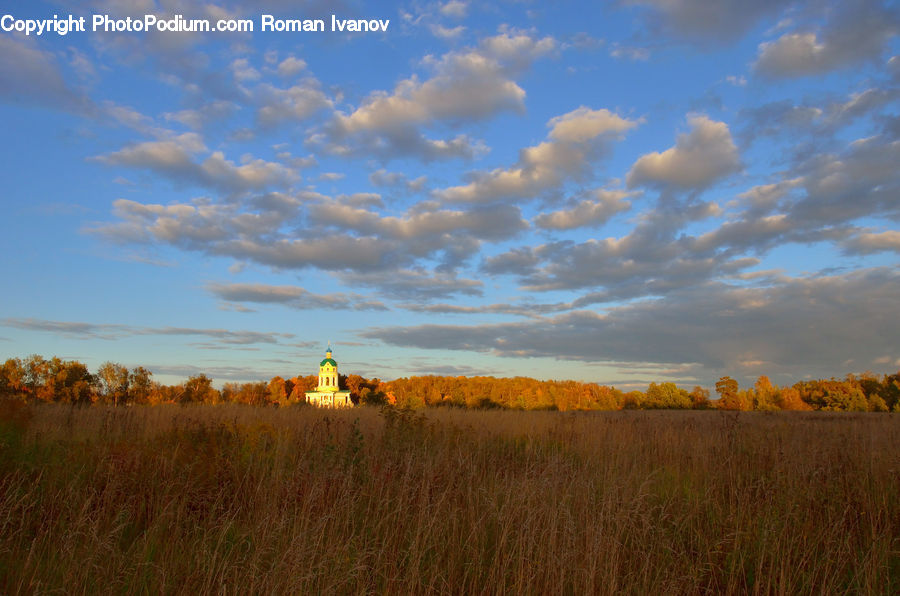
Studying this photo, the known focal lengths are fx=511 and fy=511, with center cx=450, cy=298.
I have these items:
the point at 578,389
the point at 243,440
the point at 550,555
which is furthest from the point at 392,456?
the point at 578,389

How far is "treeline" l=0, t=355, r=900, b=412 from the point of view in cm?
2142

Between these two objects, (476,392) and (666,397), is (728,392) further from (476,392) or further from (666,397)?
(476,392)

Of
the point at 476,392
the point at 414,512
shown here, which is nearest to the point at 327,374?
the point at 476,392

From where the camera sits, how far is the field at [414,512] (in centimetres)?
420

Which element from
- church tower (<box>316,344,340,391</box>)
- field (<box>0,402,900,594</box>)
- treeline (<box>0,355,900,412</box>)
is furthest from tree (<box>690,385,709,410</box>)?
church tower (<box>316,344,340,391</box>)

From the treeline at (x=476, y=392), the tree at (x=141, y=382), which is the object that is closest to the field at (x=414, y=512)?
the treeline at (x=476, y=392)

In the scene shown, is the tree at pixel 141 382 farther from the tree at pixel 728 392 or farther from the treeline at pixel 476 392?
the tree at pixel 728 392

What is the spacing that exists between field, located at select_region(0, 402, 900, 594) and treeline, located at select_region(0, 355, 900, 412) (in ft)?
12.0

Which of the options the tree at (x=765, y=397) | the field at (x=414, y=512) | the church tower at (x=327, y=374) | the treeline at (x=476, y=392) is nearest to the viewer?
the field at (x=414, y=512)

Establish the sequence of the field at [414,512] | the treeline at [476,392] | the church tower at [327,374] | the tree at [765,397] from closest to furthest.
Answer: the field at [414,512]
the treeline at [476,392]
the tree at [765,397]
the church tower at [327,374]

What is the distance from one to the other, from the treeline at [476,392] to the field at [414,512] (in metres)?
3.66

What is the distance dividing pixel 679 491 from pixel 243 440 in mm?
6976

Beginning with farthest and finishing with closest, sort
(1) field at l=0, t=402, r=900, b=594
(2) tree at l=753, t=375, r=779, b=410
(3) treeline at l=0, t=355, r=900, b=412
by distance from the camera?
(2) tree at l=753, t=375, r=779, b=410
(3) treeline at l=0, t=355, r=900, b=412
(1) field at l=0, t=402, r=900, b=594

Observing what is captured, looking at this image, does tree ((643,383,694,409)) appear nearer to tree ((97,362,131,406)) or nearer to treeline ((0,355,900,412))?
treeline ((0,355,900,412))
